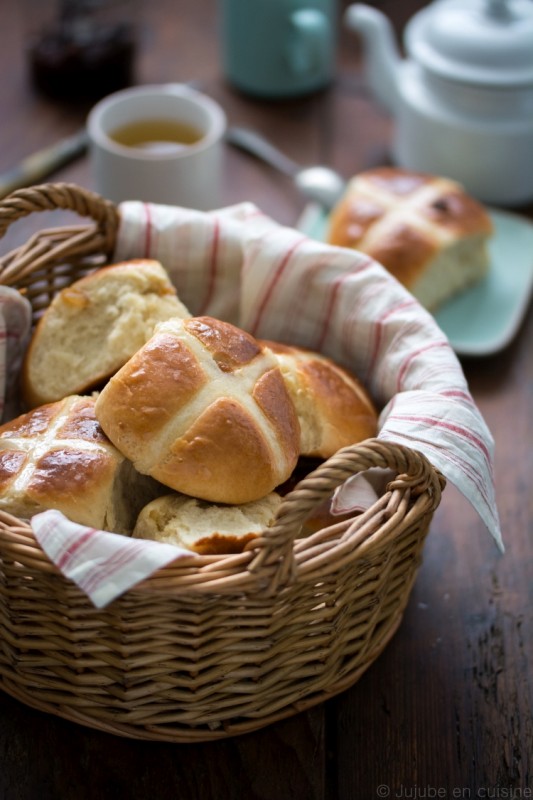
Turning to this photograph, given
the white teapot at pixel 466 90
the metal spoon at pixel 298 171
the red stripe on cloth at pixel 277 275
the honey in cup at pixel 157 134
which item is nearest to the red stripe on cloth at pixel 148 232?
the red stripe on cloth at pixel 277 275

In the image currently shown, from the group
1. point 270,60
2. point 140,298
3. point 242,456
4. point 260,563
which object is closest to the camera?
point 260,563

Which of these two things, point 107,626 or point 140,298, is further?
point 140,298

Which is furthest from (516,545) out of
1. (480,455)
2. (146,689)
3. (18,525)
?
(18,525)

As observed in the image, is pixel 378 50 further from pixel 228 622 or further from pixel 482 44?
pixel 228 622

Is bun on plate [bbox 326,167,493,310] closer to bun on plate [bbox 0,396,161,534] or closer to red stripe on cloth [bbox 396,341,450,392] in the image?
red stripe on cloth [bbox 396,341,450,392]

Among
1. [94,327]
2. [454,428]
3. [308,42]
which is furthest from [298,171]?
[454,428]

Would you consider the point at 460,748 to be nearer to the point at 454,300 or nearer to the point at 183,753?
the point at 183,753

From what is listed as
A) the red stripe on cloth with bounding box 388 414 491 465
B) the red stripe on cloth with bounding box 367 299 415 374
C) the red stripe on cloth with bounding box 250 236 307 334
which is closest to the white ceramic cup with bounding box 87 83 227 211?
the red stripe on cloth with bounding box 250 236 307 334
